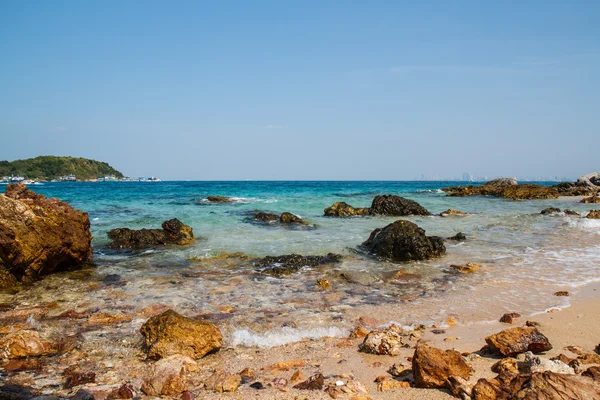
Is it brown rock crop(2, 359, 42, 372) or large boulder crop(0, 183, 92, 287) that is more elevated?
large boulder crop(0, 183, 92, 287)

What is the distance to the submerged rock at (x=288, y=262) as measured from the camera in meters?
7.98

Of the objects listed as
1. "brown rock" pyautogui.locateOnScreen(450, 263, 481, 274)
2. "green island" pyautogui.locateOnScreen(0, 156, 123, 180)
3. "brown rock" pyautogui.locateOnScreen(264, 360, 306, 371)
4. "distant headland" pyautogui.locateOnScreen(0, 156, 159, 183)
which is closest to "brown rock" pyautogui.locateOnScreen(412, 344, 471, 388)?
"brown rock" pyautogui.locateOnScreen(264, 360, 306, 371)

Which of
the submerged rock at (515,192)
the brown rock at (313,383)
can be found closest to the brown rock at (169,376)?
the brown rock at (313,383)

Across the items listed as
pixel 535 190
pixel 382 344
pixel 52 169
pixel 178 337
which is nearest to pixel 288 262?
pixel 178 337

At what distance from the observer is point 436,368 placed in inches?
127

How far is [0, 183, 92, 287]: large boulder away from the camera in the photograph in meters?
7.04

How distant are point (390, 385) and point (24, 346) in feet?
12.7

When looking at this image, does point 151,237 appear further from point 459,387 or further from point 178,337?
point 459,387

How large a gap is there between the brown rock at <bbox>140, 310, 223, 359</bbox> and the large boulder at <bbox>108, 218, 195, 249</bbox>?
720 centimetres

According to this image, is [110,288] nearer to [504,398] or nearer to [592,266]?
[504,398]

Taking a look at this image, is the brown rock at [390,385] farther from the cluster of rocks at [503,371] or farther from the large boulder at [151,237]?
the large boulder at [151,237]

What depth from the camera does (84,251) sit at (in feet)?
28.2

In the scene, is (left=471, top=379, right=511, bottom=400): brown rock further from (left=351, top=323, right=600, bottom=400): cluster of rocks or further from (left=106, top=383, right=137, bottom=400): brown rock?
(left=106, top=383, right=137, bottom=400): brown rock

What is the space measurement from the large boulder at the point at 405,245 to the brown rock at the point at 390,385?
595 cm
